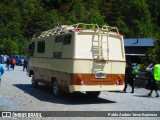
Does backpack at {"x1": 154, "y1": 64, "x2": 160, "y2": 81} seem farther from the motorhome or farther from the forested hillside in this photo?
the forested hillside

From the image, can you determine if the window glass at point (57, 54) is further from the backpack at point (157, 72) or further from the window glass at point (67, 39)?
the backpack at point (157, 72)

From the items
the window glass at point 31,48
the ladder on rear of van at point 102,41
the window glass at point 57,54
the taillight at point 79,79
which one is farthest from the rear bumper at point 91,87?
the window glass at point 31,48

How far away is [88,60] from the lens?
13.9 metres

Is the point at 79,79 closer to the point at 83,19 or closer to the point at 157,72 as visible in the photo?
the point at 157,72

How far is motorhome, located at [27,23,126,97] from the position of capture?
13.7m

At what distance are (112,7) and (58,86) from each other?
281ft

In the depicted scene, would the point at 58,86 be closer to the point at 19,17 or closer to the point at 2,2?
the point at 19,17

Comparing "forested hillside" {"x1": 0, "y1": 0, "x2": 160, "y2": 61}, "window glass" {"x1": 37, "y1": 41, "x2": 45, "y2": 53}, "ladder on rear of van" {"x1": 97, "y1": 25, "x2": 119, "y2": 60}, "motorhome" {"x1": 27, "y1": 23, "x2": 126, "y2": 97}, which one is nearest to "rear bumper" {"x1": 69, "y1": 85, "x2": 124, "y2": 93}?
"motorhome" {"x1": 27, "y1": 23, "x2": 126, "y2": 97}

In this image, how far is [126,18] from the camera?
3703 inches

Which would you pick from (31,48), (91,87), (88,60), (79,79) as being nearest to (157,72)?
(91,87)

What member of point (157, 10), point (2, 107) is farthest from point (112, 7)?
point (2, 107)

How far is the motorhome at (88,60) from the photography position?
539 inches

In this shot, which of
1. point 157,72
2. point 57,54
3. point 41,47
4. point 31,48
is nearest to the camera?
point 57,54

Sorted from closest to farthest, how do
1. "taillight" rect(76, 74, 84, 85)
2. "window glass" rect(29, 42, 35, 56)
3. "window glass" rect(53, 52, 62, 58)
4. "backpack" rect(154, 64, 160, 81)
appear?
"taillight" rect(76, 74, 84, 85)
"window glass" rect(53, 52, 62, 58)
"backpack" rect(154, 64, 160, 81)
"window glass" rect(29, 42, 35, 56)
